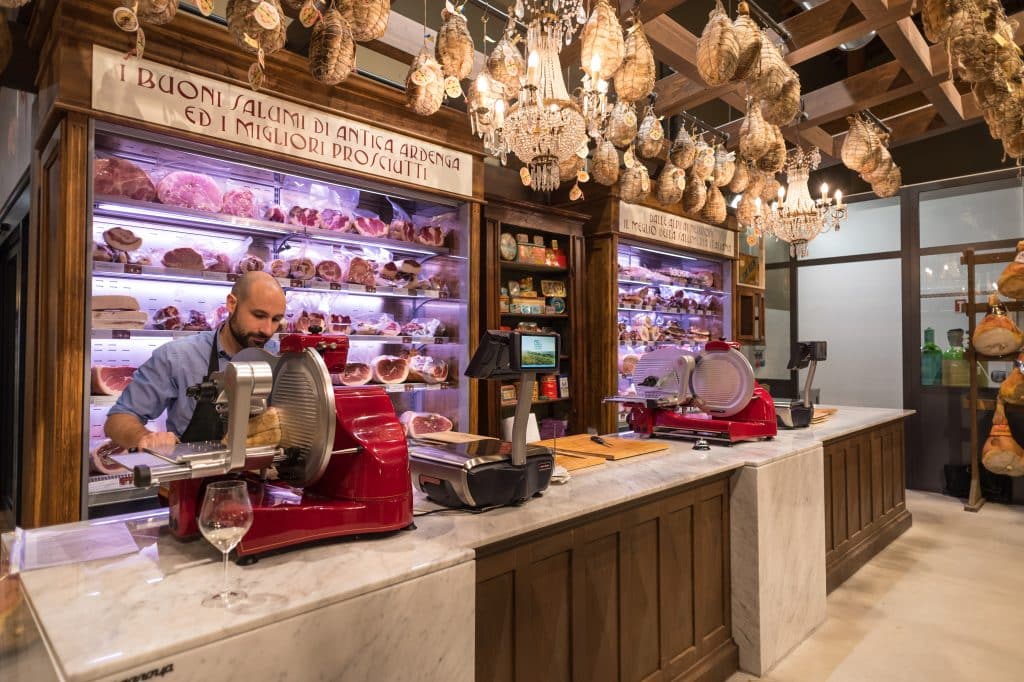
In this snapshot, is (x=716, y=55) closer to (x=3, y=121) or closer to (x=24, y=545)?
(x=24, y=545)

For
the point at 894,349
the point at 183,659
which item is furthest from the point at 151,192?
the point at 894,349

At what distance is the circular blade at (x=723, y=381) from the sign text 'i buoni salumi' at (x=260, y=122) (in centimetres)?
184

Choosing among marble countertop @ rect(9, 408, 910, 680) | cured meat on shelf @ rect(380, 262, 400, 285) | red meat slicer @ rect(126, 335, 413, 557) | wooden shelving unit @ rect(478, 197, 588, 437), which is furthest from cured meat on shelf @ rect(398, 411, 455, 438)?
red meat slicer @ rect(126, 335, 413, 557)

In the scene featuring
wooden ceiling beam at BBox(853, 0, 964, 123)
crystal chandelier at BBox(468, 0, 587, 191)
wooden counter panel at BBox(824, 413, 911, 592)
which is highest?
wooden ceiling beam at BBox(853, 0, 964, 123)

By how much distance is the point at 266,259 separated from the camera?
354cm

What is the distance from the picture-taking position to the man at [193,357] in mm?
2375

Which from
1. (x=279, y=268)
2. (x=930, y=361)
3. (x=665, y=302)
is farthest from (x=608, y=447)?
(x=930, y=361)

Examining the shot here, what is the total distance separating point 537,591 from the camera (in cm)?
188

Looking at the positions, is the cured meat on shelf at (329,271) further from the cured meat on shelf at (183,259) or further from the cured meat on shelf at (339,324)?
the cured meat on shelf at (183,259)

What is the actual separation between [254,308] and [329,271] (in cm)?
117

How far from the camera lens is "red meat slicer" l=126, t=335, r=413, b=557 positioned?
1449 millimetres

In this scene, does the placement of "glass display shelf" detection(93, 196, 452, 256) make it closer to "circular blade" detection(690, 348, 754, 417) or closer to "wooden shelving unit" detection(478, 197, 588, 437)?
"wooden shelving unit" detection(478, 197, 588, 437)

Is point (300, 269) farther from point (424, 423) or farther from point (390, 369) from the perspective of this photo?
point (424, 423)

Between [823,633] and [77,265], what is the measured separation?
12.9 feet
